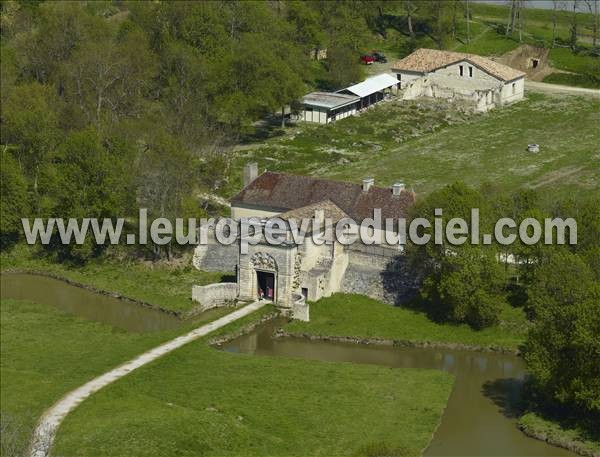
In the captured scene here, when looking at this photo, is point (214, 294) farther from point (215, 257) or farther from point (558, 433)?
point (558, 433)

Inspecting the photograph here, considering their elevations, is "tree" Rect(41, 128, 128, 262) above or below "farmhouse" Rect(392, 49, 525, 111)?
below

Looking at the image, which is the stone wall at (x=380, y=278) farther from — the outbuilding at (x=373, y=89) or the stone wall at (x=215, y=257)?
the outbuilding at (x=373, y=89)

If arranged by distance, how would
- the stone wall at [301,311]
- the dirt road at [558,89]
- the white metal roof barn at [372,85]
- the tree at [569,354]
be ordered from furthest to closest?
the dirt road at [558,89] → the white metal roof barn at [372,85] → the stone wall at [301,311] → the tree at [569,354]

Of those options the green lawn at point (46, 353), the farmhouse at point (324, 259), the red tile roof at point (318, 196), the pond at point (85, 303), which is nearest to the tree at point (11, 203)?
the pond at point (85, 303)

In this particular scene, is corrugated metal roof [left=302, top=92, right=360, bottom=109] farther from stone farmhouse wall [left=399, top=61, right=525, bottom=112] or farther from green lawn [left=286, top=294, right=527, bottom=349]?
green lawn [left=286, top=294, right=527, bottom=349]

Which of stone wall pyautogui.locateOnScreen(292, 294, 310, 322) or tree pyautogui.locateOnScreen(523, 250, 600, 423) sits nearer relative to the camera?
tree pyautogui.locateOnScreen(523, 250, 600, 423)

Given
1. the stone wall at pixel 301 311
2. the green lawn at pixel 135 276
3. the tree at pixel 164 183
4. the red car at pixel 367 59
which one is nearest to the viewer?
the stone wall at pixel 301 311

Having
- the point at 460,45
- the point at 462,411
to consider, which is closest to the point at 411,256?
the point at 462,411

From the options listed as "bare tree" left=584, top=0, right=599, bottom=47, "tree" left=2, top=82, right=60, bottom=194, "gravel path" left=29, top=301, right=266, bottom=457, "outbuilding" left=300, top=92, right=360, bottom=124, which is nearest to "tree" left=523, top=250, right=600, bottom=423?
"gravel path" left=29, top=301, right=266, bottom=457
